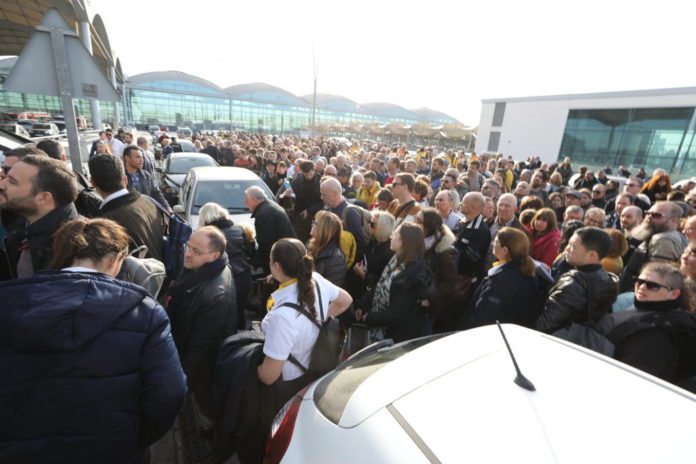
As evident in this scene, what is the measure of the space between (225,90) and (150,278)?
261ft

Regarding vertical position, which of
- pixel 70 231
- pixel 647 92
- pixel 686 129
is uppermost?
pixel 647 92

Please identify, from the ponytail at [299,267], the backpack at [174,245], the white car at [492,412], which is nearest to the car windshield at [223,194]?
the backpack at [174,245]

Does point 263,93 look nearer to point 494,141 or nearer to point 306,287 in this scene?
point 494,141

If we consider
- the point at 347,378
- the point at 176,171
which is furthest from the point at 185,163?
the point at 347,378

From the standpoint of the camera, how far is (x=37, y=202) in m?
2.24

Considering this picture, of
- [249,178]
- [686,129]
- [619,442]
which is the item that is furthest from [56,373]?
[686,129]

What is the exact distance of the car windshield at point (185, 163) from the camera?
955 cm

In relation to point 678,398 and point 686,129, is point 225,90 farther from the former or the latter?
point 678,398

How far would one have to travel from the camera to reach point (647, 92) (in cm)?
1925

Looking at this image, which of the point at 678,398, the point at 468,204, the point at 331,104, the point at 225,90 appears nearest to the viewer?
the point at 678,398

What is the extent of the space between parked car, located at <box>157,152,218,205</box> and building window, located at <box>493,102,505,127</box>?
27.3 m

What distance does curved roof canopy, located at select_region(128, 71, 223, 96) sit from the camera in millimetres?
64562

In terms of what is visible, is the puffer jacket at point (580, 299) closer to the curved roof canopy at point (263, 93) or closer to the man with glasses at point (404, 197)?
the man with glasses at point (404, 197)

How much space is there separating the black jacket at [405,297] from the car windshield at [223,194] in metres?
3.70
